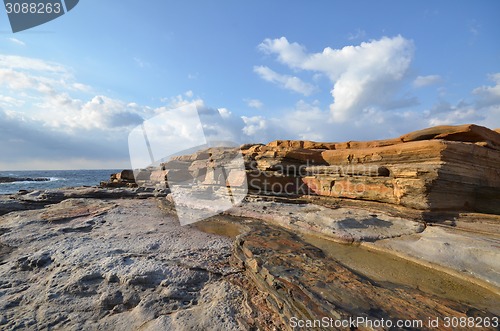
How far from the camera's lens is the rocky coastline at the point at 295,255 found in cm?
337

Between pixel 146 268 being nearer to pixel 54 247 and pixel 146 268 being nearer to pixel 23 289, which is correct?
pixel 23 289

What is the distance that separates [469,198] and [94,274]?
32.5 feet

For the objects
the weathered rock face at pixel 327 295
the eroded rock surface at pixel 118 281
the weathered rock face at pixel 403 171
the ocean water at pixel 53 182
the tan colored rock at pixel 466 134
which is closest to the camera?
the weathered rock face at pixel 327 295

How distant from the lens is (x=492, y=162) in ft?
27.0

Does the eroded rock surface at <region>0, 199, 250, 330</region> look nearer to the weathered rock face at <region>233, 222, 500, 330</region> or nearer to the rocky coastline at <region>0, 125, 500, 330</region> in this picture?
the rocky coastline at <region>0, 125, 500, 330</region>

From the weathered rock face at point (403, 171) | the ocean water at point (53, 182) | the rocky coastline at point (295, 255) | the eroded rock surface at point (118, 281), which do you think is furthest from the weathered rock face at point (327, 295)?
the ocean water at point (53, 182)

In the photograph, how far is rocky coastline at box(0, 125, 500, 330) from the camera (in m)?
3.37

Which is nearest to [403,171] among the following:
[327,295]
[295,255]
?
[295,255]

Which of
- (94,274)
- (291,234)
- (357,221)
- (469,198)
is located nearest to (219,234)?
(291,234)

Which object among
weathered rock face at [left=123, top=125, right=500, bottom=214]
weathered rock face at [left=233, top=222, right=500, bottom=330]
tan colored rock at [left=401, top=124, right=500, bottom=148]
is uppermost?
tan colored rock at [left=401, top=124, right=500, bottom=148]

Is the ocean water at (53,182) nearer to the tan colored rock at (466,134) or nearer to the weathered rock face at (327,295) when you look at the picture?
the weathered rock face at (327,295)

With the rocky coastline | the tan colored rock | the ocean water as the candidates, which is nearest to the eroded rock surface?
the rocky coastline

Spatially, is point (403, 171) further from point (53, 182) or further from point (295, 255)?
point (53, 182)

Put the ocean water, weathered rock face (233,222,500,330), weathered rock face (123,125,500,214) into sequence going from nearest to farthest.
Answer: weathered rock face (233,222,500,330) < weathered rock face (123,125,500,214) < the ocean water
